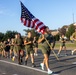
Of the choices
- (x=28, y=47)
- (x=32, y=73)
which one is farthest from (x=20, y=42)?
(x=32, y=73)

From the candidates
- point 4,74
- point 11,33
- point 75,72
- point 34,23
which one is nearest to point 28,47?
point 34,23

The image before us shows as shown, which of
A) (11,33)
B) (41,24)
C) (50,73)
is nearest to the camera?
(50,73)

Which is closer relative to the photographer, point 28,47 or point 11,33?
point 28,47

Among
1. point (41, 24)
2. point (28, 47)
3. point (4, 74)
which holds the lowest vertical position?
point (4, 74)

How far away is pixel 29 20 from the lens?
15.8 metres

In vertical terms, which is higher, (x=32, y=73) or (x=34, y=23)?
(x=34, y=23)

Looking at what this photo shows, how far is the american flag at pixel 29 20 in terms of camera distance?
14.3 m

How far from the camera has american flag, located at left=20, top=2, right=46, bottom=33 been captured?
1430 cm

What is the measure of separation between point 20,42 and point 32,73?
440 centimetres

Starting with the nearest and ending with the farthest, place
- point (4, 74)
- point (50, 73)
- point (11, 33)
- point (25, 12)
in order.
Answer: point (50, 73), point (4, 74), point (25, 12), point (11, 33)

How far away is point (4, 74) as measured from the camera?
13.1 meters

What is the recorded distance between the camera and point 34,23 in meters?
15.1

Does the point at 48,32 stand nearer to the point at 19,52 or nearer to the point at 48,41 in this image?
the point at 48,41

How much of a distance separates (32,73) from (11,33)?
181 feet
